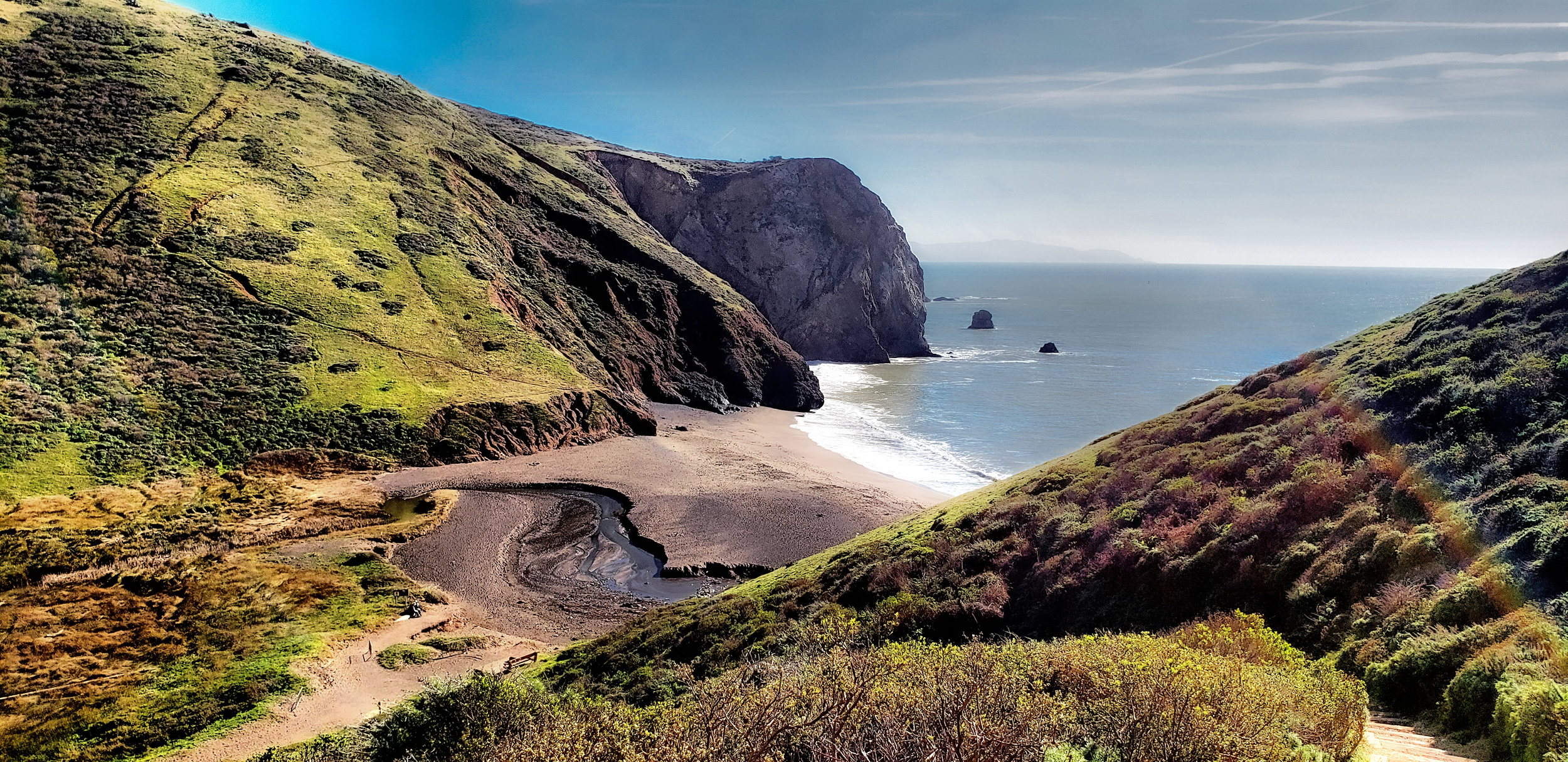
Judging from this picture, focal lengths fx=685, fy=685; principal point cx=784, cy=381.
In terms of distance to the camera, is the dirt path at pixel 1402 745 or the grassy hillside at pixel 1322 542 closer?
the dirt path at pixel 1402 745

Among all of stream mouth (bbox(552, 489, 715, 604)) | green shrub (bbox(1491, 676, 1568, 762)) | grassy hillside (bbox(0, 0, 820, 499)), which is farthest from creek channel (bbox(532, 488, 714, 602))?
green shrub (bbox(1491, 676, 1568, 762))

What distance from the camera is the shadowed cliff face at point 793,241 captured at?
343 ft

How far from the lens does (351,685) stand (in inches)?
843

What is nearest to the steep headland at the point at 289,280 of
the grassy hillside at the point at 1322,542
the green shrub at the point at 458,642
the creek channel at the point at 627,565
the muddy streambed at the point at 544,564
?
the muddy streambed at the point at 544,564

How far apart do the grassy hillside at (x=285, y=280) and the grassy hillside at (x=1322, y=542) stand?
30.9m

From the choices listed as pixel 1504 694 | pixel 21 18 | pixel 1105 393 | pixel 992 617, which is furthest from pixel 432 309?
pixel 1105 393

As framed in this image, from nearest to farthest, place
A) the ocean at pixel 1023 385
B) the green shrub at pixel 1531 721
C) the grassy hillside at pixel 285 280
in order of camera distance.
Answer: the green shrub at pixel 1531 721
the grassy hillside at pixel 285 280
the ocean at pixel 1023 385

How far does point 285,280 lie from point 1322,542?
196 feet

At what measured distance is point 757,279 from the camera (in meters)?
105

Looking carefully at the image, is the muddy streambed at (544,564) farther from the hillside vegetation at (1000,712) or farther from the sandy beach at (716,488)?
the hillside vegetation at (1000,712)

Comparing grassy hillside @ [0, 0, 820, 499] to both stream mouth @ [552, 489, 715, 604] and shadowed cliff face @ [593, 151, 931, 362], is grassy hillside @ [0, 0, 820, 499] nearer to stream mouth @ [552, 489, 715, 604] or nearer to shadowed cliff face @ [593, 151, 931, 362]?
stream mouth @ [552, 489, 715, 604]

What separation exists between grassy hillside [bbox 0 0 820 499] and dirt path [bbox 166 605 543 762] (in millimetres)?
20344

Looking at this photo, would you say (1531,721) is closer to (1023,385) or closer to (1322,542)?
(1322,542)

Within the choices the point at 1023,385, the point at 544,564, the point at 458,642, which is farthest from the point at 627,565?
the point at 1023,385
